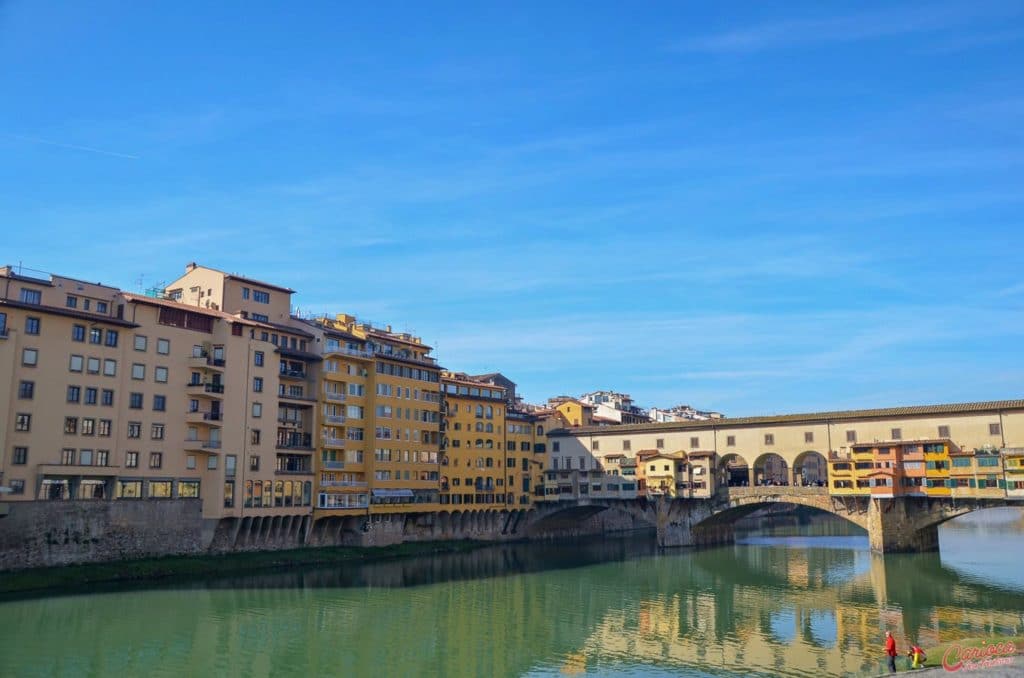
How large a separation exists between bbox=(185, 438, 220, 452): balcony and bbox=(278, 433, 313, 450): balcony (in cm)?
691

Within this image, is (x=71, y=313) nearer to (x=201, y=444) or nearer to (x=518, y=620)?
(x=201, y=444)

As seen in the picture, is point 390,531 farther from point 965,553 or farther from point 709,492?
point 965,553

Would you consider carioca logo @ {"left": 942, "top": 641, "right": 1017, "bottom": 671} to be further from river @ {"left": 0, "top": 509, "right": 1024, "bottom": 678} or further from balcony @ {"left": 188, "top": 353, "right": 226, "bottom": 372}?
balcony @ {"left": 188, "top": 353, "right": 226, "bottom": 372}

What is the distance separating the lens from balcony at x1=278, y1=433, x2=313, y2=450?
75.3 metres

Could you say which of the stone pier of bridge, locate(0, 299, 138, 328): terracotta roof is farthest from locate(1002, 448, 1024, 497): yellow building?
locate(0, 299, 138, 328): terracotta roof

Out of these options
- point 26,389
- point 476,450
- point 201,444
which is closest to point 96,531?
point 201,444

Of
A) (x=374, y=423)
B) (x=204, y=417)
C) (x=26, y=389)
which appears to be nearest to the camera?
(x=26, y=389)

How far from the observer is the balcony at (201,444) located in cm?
6712

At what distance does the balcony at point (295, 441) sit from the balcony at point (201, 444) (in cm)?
691

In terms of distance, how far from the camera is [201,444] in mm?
67812

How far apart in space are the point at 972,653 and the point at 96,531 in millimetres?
54258

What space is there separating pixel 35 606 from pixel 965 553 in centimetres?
8056

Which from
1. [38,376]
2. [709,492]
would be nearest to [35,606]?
[38,376]

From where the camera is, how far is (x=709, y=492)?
305ft
